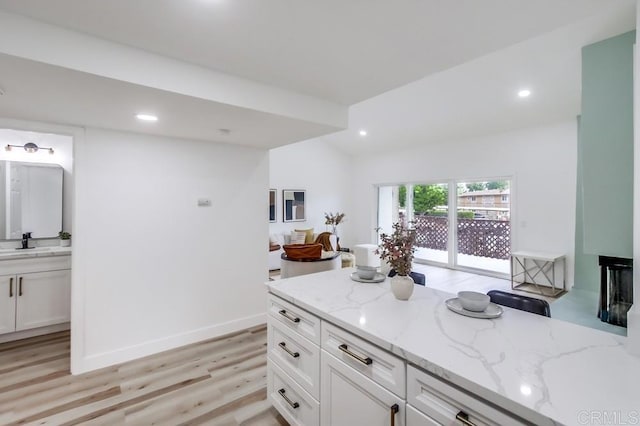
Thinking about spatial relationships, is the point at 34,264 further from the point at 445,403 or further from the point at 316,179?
the point at 316,179

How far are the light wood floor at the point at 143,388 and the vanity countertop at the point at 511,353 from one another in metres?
1.06

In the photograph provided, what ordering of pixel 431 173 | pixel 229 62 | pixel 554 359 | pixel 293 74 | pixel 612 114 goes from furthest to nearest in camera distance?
pixel 431 173, pixel 612 114, pixel 293 74, pixel 229 62, pixel 554 359

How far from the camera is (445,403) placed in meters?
1.07

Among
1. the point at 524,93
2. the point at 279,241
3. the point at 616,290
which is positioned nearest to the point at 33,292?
the point at 279,241

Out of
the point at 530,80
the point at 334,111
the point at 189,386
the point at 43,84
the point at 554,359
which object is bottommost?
the point at 189,386

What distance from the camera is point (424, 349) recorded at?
3.86 ft

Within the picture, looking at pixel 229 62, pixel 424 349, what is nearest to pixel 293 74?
pixel 229 62

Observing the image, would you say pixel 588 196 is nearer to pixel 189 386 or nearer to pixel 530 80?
pixel 530 80

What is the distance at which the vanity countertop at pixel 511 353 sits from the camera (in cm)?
88

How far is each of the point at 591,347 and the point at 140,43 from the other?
248 centimetres

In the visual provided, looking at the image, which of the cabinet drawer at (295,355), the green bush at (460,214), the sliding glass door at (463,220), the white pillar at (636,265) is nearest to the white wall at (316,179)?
the sliding glass door at (463,220)

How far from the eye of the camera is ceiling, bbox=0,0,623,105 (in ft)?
4.41

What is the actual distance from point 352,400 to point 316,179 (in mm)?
6992

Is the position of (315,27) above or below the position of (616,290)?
above
